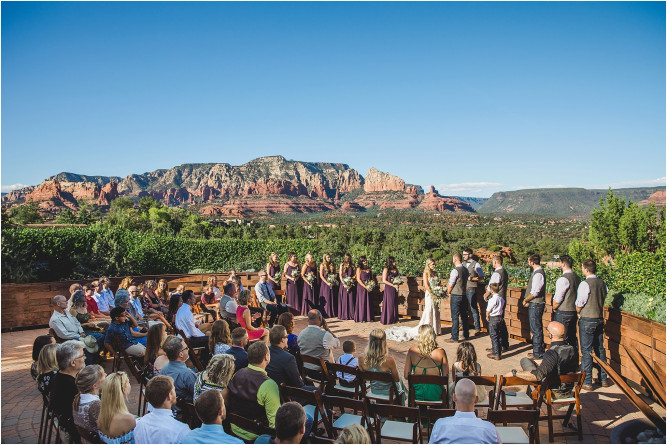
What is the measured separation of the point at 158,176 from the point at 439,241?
17080 centimetres

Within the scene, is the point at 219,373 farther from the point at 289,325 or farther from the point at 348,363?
the point at 289,325

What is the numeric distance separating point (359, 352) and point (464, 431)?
5.21m

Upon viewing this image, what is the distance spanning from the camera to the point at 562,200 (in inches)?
4737

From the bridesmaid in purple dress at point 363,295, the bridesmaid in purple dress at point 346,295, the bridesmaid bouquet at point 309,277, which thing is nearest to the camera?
the bridesmaid in purple dress at point 363,295

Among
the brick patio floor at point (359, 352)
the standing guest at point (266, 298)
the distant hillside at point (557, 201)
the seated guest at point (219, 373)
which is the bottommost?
the brick patio floor at point (359, 352)

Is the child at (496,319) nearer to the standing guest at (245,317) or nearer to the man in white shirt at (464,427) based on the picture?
the standing guest at (245,317)

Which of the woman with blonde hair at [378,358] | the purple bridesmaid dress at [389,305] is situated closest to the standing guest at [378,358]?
the woman with blonde hair at [378,358]

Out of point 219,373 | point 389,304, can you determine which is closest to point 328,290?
point 389,304

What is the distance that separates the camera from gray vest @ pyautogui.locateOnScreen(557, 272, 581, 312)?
6.71 m

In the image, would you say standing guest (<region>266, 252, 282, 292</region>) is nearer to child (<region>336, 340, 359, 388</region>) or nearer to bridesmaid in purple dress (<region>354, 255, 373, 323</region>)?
bridesmaid in purple dress (<region>354, 255, 373, 323</region>)

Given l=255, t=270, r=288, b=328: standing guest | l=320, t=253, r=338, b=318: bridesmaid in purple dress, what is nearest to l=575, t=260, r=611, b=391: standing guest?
l=255, t=270, r=288, b=328: standing guest

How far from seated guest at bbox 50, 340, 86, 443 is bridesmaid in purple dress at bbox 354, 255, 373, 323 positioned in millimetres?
7004

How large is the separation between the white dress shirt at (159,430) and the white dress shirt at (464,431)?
74.5 inches

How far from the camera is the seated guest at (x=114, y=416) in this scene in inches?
131
